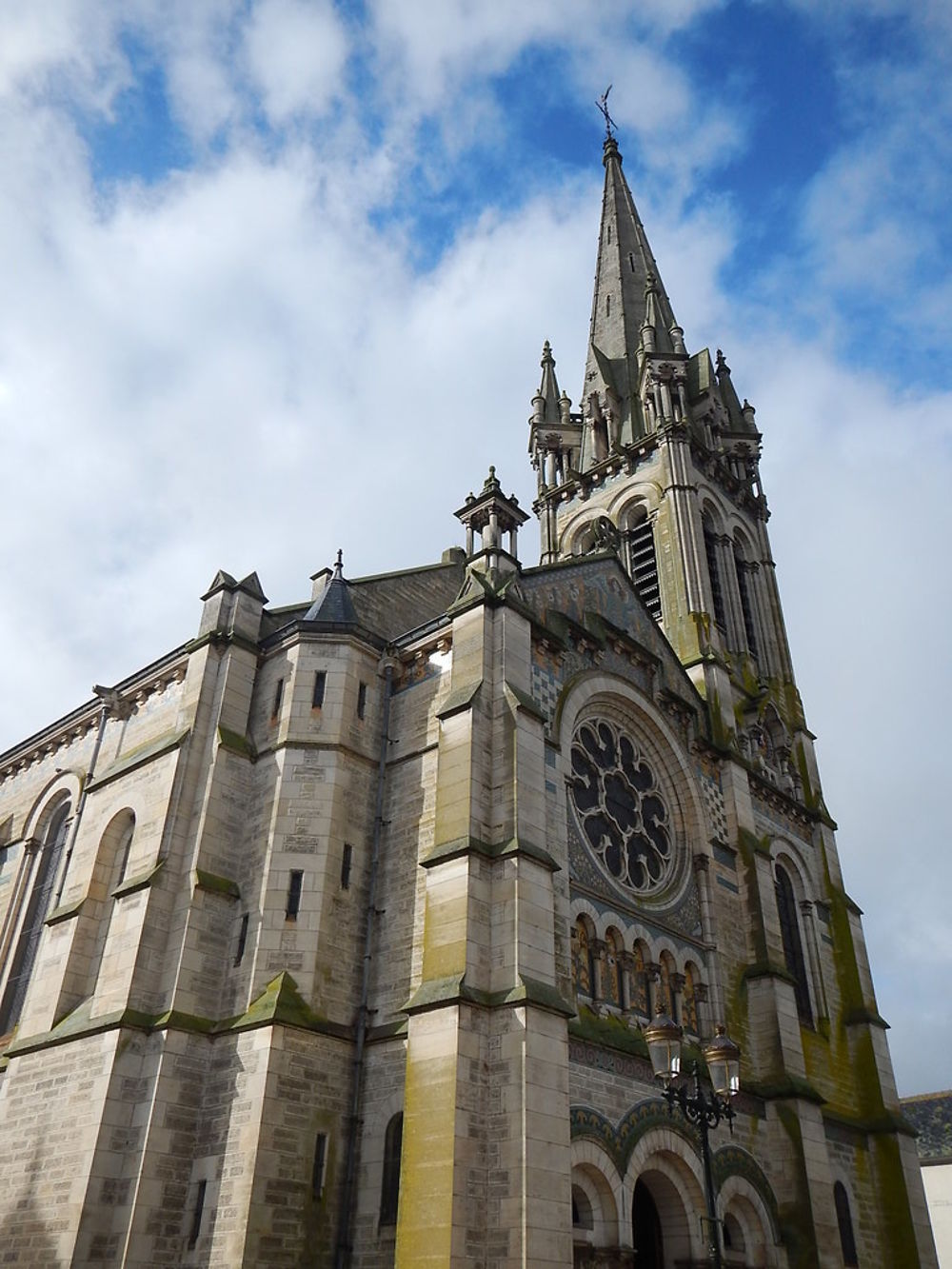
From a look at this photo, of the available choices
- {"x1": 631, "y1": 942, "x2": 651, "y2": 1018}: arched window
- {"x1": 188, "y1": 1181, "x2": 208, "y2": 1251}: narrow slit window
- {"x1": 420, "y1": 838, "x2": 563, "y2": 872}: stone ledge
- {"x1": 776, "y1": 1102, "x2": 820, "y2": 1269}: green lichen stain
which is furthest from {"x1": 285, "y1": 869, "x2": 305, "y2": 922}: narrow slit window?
{"x1": 776, "y1": 1102, "x2": 820, "y2": 1269}: green lichen stain

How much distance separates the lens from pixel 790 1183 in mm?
20281

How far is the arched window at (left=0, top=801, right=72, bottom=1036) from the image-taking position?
23.2 meters

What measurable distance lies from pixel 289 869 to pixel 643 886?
24.6 feet

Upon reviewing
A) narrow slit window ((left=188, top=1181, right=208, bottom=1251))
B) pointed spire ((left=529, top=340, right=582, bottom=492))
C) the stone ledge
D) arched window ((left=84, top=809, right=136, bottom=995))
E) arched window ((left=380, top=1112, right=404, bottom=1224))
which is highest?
pointed spire ((left=529, top=340, right=582, bottom=492))

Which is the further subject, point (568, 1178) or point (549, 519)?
point (549, 519)

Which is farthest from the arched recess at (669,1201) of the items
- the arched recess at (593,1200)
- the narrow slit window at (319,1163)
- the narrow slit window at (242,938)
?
the narrow slit window at (242,938)

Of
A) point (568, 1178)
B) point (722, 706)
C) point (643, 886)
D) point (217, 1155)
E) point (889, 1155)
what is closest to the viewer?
point (568, 1178)

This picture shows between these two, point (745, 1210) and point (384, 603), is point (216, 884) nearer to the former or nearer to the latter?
point (384, 603)

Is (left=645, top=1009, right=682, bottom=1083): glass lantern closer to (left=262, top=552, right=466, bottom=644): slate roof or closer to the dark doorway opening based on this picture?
the dark doorway opening

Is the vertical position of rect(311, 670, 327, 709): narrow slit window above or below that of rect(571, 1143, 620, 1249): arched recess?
above

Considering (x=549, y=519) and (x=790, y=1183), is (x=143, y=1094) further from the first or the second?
(x=549, y=519)

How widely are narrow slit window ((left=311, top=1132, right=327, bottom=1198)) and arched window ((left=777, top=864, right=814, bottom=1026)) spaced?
12732 mm


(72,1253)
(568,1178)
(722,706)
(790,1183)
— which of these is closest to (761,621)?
(722,706)

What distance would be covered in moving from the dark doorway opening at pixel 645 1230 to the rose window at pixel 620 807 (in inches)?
216
